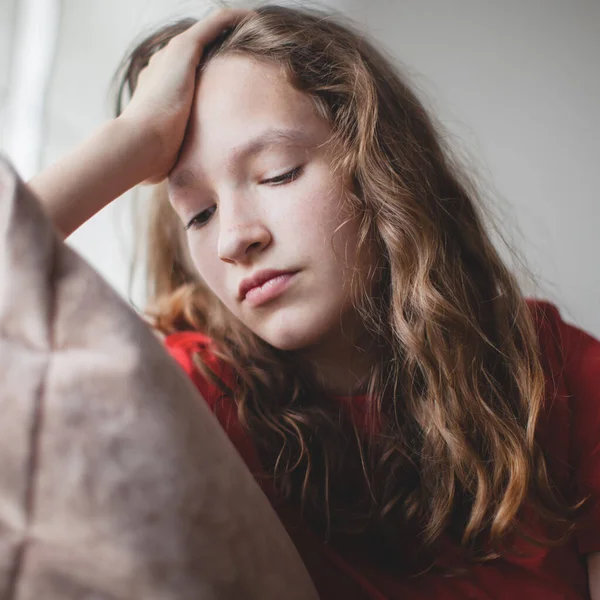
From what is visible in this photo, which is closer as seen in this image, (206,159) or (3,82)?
(206,159)

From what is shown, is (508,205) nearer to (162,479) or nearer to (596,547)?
(596,547)

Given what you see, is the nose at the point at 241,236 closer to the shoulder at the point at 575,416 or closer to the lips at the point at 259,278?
the lips at the point at 259,278

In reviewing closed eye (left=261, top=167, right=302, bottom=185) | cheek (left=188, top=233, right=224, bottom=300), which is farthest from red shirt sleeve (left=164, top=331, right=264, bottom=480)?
closed eye (left=261, top=167, right=302, bottom=185)

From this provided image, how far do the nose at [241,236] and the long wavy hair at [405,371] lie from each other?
11 centimetres

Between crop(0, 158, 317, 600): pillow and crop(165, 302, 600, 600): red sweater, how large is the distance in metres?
0.37

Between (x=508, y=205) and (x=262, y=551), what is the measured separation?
100 cm

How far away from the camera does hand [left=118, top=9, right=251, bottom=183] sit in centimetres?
64

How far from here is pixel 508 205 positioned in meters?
1.15

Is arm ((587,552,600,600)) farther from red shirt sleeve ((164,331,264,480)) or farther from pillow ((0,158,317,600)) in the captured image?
pillow ((0,158,317,600))

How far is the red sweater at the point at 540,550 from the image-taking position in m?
0.62

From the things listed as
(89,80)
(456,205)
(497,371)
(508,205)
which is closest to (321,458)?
(497,371)

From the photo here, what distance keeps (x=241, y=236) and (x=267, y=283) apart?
6cm

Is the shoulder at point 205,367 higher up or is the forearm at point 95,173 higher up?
the forearm at point 95,173

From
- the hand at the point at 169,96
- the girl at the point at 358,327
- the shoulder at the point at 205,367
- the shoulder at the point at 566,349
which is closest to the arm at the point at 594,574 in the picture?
the girl at the point at 358,327
